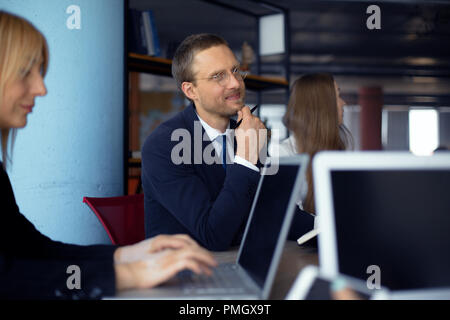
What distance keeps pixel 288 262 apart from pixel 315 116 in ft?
4.69

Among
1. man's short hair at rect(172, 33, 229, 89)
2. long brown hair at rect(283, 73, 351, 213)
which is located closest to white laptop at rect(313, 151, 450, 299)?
man's short hair at rect(172, 33, 229, 89)

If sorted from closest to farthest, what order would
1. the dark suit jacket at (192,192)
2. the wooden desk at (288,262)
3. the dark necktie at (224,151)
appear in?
the wooden desk at (288,262)
the dark suit jacket at (192,192)
the dark necktie at (224,151)

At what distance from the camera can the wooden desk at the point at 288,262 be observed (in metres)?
0.83

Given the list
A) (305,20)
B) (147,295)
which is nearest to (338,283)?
(147,295)

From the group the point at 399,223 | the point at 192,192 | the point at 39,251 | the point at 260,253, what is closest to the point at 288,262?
the point at 260,253

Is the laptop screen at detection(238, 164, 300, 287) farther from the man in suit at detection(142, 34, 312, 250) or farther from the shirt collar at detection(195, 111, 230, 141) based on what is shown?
the shirt collar at detection(195, 111, 230, 141)

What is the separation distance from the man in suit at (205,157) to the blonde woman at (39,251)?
12.2 inches

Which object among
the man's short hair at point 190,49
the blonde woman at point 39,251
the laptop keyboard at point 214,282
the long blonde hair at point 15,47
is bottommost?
the laptop keyboard at point 214,282

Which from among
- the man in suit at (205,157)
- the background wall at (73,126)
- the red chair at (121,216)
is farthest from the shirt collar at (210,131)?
the background wall at (73,126)

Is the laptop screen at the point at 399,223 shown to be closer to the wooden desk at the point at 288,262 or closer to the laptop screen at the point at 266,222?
the laptop screen at the point at 266,222

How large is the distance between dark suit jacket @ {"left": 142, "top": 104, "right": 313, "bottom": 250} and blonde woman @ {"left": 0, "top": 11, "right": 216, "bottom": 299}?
30cm

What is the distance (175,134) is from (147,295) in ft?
2.73

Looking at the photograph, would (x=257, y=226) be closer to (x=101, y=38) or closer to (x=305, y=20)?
(x=101, y=38)

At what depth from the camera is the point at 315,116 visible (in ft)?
7.80
